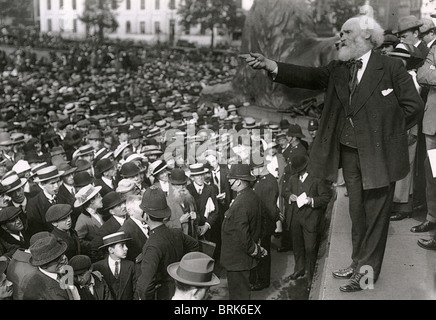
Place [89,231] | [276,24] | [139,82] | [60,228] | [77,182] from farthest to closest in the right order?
[139,82] → [276,24] → [77,182] → [89,231] → [60,228]

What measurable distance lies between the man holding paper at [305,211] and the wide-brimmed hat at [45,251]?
3.74 metres

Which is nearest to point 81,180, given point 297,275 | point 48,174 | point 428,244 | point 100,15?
point 48,174

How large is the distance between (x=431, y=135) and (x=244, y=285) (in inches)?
102

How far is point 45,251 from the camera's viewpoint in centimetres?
480

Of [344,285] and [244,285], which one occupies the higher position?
[344,285]

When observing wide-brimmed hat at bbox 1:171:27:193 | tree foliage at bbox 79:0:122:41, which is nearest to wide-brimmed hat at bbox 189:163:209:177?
wide-brimmed hat at bbox 1:171:27:193

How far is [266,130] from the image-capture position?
12109 millimetres

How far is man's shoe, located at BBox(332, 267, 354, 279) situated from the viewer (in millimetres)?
4609

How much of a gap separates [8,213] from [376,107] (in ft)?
13.6

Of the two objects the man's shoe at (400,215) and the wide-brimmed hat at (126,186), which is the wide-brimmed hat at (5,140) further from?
the man's shoe at (400,215)

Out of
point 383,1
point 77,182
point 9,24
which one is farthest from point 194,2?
point 77,182

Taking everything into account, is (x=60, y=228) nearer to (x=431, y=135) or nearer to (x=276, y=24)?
(x=431, y=135)

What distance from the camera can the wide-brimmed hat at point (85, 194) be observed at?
698 centimetres

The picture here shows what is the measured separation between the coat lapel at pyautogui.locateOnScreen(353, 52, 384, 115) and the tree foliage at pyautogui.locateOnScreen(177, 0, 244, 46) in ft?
125
